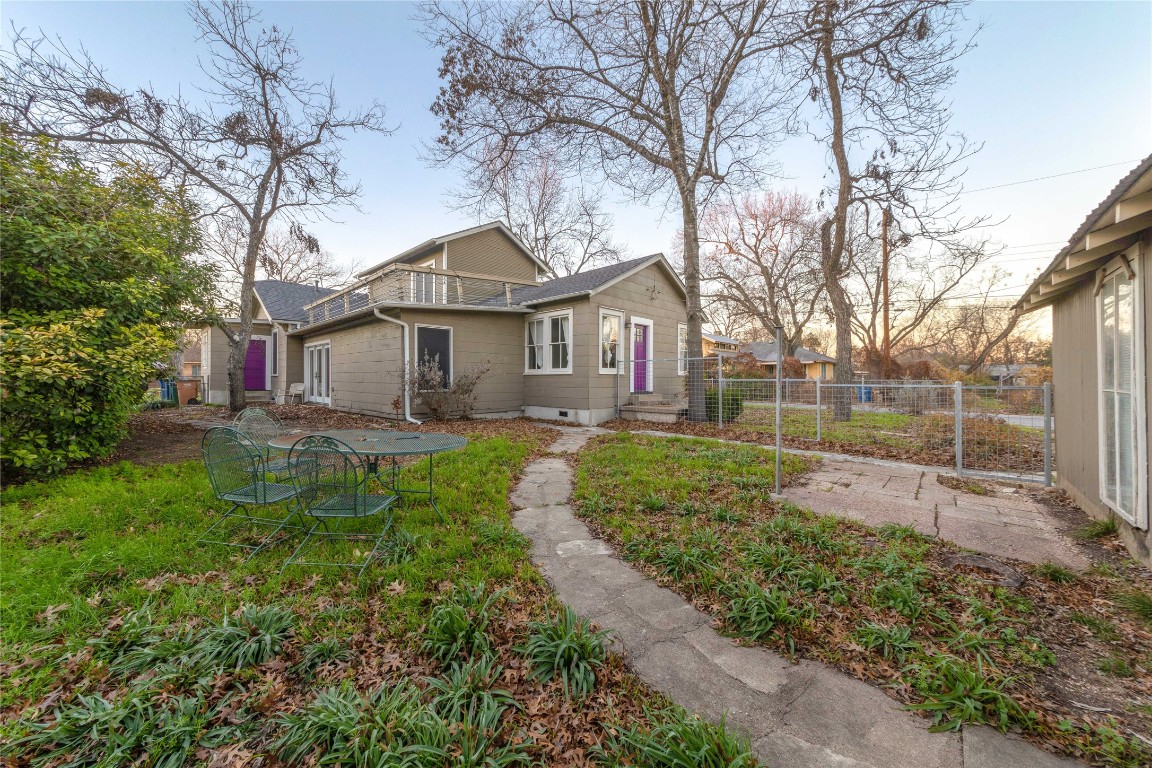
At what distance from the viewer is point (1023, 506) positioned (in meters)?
4.50

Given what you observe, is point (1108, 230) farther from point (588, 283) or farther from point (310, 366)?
point (310, 366)

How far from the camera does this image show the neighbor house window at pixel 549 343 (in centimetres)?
1109

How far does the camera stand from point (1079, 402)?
4426mm

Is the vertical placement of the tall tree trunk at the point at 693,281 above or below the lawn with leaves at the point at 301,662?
above

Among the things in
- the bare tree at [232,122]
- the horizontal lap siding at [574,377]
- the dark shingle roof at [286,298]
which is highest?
the bare tree at [232,122]

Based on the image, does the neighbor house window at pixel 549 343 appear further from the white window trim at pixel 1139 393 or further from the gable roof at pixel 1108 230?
the white window trim at pixel 1139 393

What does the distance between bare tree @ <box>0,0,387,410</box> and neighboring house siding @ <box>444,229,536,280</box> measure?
10.4 feet

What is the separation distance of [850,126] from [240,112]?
15843 millimetres

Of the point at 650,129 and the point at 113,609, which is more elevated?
the point at 650,129

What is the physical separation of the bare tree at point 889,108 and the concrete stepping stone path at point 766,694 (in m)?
7.57

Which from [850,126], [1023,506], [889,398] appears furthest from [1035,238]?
[1023,506]

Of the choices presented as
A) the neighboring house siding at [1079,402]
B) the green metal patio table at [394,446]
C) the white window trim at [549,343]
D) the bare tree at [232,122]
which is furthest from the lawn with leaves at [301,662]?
the bare tree at [232,122]

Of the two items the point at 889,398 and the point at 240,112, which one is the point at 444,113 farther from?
the point at 889,398

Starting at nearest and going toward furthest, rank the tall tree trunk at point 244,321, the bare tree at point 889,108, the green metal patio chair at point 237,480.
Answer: the green metal patio chair at point 237,480 < the bare tree at point 889,108 < the tall tree trunk at point 244,321
